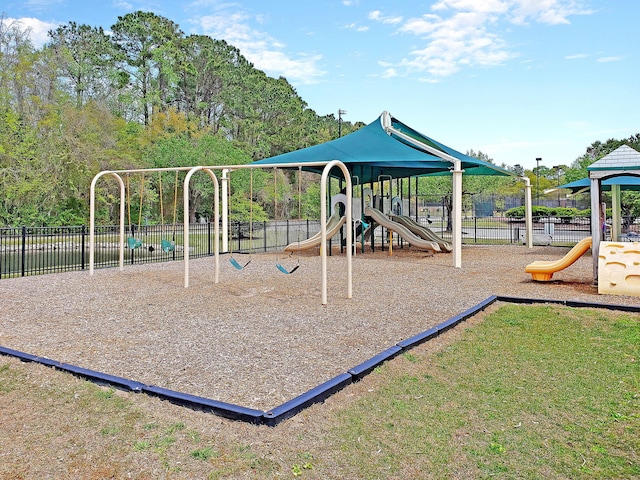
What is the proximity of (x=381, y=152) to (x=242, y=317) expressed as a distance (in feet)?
29.0

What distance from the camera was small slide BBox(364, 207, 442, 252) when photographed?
51.9 ft

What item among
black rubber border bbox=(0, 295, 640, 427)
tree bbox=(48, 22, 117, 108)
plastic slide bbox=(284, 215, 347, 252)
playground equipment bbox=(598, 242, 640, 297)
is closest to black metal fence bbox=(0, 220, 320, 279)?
plastic slide bbox=(284, 215, 347, 252)

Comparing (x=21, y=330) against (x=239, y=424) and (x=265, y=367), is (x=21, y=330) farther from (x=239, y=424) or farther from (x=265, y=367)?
(x=239, y=424)

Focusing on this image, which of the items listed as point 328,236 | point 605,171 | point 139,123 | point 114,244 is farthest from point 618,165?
point 139,123

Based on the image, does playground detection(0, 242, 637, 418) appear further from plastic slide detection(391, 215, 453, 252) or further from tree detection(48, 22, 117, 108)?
tree detection(48, 22, 117, 108)

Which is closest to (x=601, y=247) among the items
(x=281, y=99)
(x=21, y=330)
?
(x=21, y=330)

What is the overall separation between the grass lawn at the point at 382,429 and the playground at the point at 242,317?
0.47 m

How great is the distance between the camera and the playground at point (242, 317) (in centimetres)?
462

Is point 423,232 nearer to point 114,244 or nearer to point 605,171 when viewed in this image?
point 605,171

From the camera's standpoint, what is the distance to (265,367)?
15.5 feet

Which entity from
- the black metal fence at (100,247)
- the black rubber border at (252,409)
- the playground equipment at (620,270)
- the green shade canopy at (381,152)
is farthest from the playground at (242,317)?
the green shade canopy at (381,152)

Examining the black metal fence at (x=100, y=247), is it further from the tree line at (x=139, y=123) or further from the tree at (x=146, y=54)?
the tree at (x=146, y=54)

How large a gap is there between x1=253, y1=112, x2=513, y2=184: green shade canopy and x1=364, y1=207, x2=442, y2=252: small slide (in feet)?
4.48

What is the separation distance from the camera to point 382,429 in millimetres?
3406
